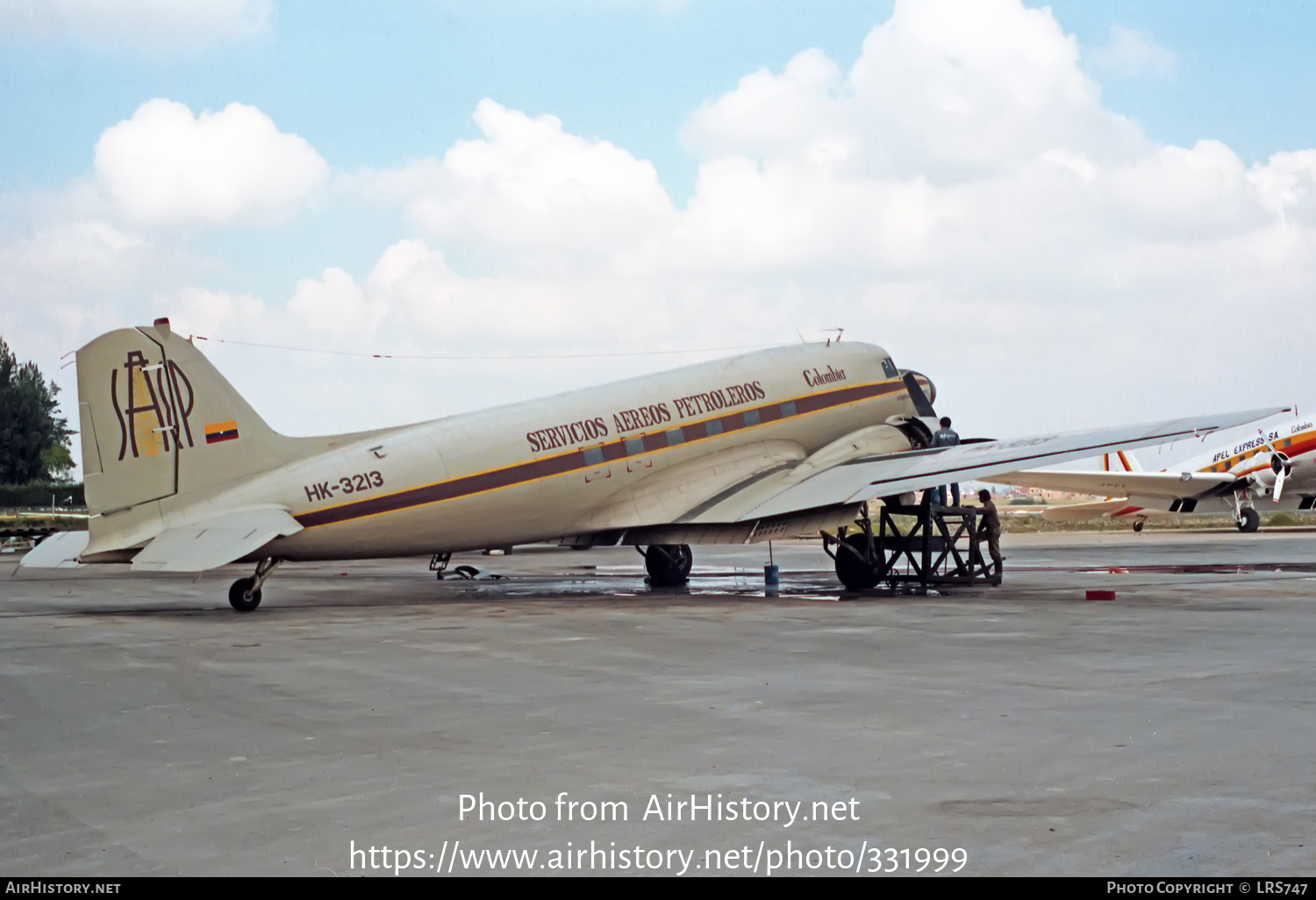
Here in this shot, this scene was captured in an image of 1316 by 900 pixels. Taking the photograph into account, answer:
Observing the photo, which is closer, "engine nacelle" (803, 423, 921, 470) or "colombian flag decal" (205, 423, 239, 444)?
"colombian flag decal" (205, 423, 239, 444)

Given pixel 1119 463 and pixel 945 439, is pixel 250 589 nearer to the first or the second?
pixel 945 439

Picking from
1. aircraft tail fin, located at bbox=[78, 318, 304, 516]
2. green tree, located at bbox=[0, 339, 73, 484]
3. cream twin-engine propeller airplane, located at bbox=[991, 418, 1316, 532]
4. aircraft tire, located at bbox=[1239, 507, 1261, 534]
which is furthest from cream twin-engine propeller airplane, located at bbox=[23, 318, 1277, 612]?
green tree, located at bbox=[0, 339, 73, 484]

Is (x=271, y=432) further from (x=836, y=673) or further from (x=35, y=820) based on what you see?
(x=35, y=820)

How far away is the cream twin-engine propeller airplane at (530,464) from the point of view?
61.8ft

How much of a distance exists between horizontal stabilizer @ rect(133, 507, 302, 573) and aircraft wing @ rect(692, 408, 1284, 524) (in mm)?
7731

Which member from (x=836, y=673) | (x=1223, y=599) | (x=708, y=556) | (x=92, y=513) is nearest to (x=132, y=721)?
(x=836, y=673)

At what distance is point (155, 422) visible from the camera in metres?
19.0

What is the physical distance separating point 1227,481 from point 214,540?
163 ft

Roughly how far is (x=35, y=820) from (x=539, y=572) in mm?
25072

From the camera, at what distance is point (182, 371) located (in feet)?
63.6

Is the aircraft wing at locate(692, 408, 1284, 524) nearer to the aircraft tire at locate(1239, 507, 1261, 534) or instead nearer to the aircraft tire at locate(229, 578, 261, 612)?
the aircraft tire at locate(229, 578, 261, 612)

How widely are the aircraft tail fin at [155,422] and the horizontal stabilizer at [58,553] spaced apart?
1204 millimetres

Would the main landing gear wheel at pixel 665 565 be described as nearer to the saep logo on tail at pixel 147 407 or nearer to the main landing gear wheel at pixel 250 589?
the main landing gear wheel at pixel 250 589

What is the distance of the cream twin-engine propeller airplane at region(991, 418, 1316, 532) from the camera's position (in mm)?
54281
